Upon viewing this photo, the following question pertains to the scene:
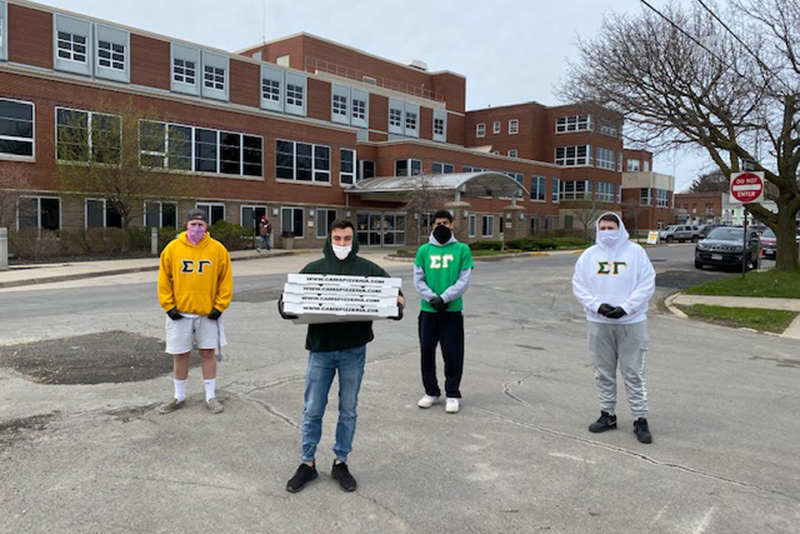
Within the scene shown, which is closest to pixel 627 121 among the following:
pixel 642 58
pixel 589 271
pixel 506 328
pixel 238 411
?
pixel 642 58

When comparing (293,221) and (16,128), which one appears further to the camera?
(293,221)

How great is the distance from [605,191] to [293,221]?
124 feet

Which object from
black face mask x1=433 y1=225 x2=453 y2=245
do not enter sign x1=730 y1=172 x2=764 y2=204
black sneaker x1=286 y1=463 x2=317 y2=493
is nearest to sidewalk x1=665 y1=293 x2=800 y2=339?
do not enter sign x1=730 y1=172 x2=764 y2=204

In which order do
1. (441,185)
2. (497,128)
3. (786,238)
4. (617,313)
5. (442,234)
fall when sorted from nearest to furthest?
(617,313), (442,234), (786,238), (441,185), (497,128)

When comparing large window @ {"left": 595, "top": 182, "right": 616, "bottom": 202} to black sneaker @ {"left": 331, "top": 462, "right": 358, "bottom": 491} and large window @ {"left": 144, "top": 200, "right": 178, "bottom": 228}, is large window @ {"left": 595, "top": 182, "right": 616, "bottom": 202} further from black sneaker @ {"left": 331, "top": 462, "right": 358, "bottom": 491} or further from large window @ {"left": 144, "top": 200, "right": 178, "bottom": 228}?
black sneaker @ {"left": 331, "top": 462, "right": 358, "bottom": 491}

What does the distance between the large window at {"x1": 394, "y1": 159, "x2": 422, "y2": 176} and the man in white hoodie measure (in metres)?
36.1

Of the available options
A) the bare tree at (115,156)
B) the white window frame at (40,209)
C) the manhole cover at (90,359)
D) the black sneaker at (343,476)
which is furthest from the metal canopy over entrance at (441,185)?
the black sneaker at (343,476)

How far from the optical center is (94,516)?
3504mm

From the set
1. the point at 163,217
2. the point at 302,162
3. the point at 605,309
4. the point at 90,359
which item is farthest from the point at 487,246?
the point at 605,309

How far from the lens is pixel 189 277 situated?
17.8 feet

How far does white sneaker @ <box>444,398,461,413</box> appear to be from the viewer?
220 inches

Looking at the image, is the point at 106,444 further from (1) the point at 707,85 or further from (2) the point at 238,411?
(1) the point at 707,85

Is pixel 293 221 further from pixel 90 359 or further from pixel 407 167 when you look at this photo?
pixel 90 359

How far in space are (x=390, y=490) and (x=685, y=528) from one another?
Result: 176 centimetres
